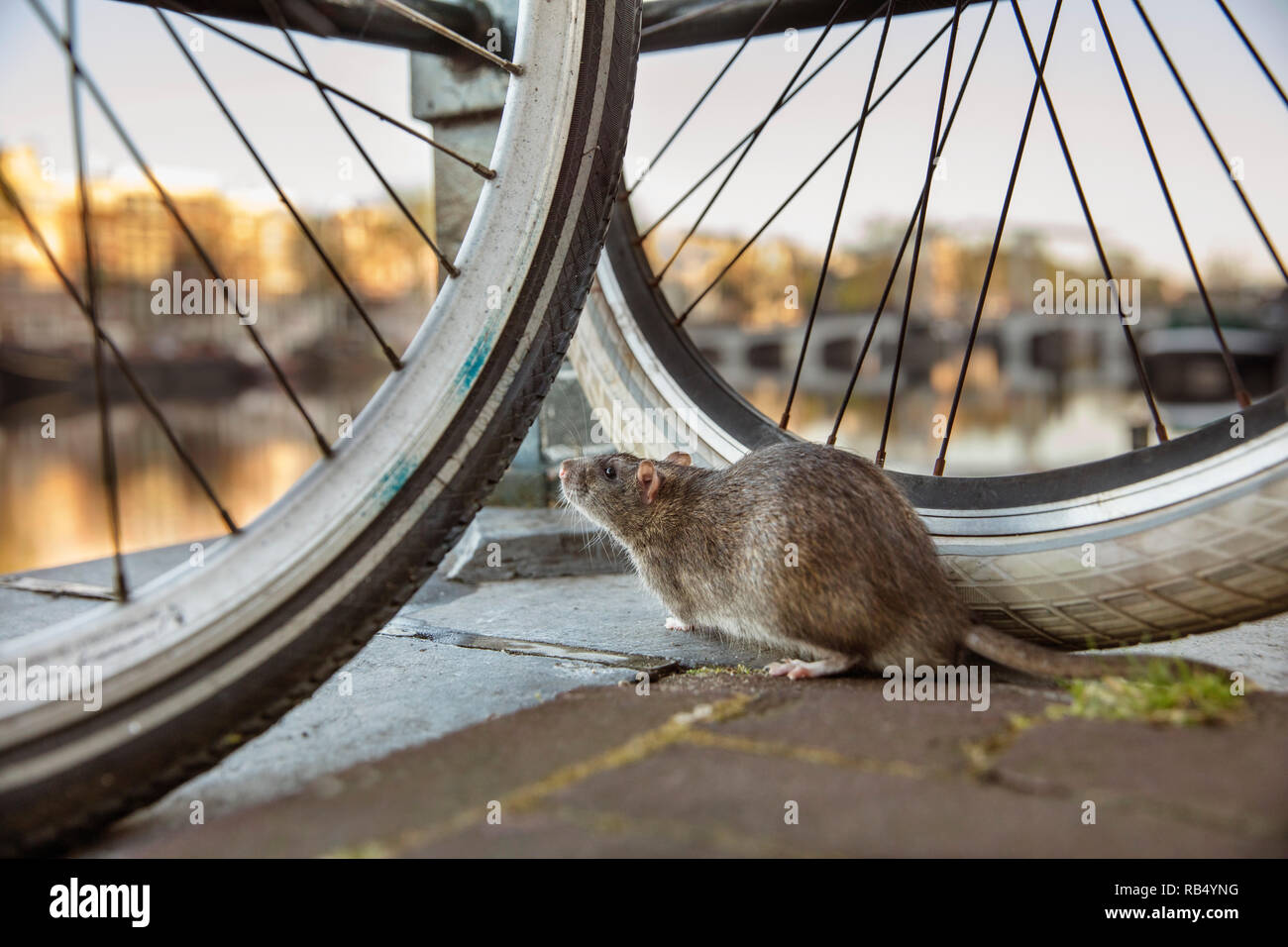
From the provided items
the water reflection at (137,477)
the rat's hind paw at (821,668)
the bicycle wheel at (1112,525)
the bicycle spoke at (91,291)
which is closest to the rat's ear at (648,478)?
the bicycle wheel at (1112,525)

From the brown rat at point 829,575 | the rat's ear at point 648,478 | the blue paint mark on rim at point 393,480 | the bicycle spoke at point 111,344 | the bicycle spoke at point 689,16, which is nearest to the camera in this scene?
the bicycle spoke at point 111,344

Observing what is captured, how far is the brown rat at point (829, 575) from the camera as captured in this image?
2.16m

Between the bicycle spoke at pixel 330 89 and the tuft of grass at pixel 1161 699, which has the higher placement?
the bicycle spoke at pixel 330 89

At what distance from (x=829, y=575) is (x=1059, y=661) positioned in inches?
20.3

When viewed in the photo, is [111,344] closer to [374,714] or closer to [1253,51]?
[374,714]

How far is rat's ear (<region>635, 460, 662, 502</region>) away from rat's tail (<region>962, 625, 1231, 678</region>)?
3.27 feet

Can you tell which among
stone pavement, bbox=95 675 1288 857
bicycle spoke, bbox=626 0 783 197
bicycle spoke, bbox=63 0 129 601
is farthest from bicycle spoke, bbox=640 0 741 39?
stone pavement, bbox=95 675 1288 857

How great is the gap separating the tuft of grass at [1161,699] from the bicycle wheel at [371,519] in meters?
1.10

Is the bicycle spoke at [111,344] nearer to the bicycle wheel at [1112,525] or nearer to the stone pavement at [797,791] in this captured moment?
the stone pavement at [797,791]

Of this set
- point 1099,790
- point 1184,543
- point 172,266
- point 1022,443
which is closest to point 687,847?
point 1099,790

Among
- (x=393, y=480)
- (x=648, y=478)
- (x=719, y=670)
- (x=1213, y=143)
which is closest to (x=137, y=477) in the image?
(x=648, y=478)
